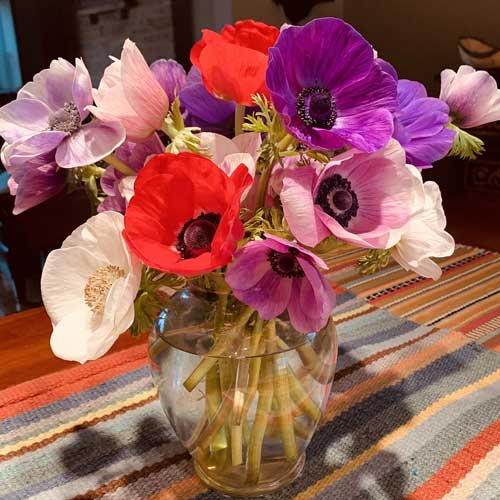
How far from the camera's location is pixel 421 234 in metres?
0.51

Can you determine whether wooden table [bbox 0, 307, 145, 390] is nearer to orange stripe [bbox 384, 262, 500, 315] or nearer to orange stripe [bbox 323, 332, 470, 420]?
orange stripe [bbox 323, 332, 470, 420]

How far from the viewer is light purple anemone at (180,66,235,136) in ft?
1.81

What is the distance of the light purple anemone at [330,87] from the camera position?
1.47ft

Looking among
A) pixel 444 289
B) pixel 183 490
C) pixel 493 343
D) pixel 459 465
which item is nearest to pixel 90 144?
pixel 183 490

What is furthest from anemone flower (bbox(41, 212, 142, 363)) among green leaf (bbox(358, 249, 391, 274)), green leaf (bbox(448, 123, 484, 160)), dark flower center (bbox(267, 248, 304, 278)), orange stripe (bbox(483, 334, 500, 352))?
orange stripe (bbox(483, 334, 500, 352))

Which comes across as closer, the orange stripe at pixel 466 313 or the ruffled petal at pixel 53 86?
the ruffled petal at pixel 53 86

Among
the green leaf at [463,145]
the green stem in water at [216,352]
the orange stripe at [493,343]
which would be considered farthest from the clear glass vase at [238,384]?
the orange stripe at [493,343]

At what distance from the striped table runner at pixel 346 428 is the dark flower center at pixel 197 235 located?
11.3 inches

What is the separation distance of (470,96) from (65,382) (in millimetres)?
605

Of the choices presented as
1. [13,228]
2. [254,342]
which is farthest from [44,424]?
[13,228]

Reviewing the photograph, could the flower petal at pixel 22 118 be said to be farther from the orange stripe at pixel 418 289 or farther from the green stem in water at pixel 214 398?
the orange stripe at pixel 418 289

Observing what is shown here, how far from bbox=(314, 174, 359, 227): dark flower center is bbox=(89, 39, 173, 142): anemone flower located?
15 cm

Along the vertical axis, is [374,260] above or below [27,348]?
above

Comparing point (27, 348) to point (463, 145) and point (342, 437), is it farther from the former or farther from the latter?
point (463, 145)
